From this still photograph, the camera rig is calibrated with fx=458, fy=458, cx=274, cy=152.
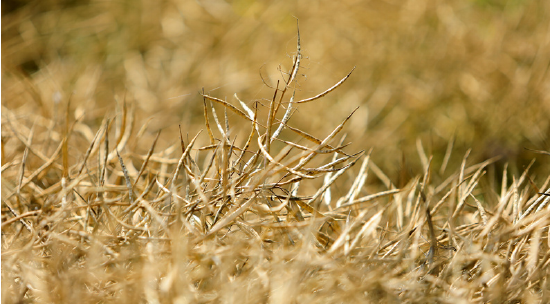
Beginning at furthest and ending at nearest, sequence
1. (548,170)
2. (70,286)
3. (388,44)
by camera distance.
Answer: (388,44)
(548,170)
(70,286)

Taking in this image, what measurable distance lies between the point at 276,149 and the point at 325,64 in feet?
0.70

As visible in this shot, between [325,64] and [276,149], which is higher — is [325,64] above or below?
above

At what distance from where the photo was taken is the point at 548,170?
63 centimetres

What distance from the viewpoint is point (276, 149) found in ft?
2.60

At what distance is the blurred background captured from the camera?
0.75m

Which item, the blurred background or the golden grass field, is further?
the blurred background

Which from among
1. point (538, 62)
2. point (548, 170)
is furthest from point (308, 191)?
point (538, 62)

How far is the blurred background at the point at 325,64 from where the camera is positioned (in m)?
0.75

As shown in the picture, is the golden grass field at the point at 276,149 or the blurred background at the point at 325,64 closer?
the golden grass field at the point at 276,149

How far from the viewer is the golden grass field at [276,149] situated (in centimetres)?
24

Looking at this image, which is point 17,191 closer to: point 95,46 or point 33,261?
point 33,261

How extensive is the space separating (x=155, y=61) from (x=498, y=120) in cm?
67

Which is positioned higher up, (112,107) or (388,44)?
(388,44)

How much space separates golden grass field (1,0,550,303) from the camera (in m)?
0.24
